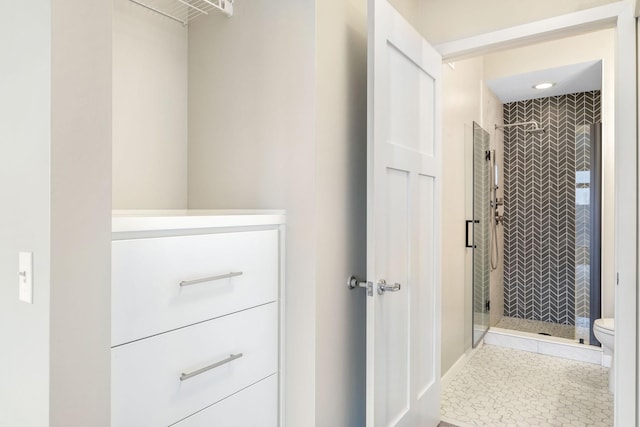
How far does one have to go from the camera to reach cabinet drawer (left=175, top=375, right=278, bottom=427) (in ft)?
4.07

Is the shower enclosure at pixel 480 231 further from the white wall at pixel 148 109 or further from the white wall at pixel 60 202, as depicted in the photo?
the white wall at pixel 60 202

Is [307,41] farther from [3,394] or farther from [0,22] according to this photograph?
[3,394]

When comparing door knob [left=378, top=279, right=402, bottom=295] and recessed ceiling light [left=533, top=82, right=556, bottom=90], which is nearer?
door knob [left=378, top=279, right=402, bottom=295]

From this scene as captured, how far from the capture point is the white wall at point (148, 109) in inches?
64.1

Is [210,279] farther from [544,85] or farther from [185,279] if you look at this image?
[544,85]

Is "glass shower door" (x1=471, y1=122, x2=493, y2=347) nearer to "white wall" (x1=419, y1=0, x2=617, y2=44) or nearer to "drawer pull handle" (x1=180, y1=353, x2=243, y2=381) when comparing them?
"white wall" (x1=419, y1=0, x2=617, y2=44)

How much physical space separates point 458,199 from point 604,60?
1637 mm

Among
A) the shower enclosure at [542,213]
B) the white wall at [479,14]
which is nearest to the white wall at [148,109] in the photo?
the white wall at [479,14]

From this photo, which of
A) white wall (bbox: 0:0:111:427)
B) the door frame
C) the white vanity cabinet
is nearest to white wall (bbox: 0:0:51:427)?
white wall (bbox: 0:0:111:427)

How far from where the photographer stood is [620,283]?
1.64 meters

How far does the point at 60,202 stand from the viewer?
30.8 inches

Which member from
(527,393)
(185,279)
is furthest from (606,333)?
(185,279)

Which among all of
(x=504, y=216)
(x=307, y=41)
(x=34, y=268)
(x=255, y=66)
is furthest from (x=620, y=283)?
(x=504, y=216)

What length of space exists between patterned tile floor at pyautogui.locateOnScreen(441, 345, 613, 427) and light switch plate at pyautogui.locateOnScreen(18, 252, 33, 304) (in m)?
2.21
